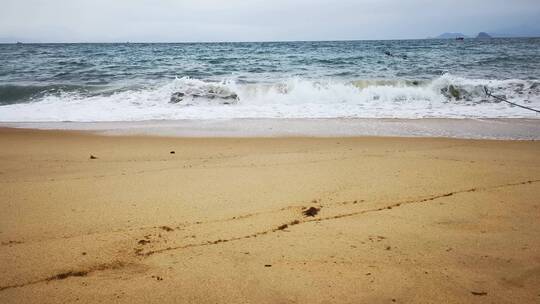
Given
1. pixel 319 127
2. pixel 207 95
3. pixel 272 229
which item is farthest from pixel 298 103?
pixel 272 229

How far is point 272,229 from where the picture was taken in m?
2.82

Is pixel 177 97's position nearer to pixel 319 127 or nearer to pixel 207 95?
pixel 207 95

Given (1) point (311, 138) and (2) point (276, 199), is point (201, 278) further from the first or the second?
(1) point (311, 138)

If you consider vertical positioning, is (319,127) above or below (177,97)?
below

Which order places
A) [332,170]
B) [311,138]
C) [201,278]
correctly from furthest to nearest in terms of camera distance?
[311,138]
[332,170]
[201,278]

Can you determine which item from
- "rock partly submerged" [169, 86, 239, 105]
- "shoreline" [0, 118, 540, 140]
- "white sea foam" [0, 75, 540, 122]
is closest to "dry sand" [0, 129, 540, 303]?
"shoreline" [0, 118, 540, 140]

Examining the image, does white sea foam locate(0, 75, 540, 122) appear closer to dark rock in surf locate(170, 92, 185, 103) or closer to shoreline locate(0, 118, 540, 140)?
dark rock in surf locate(170, 92, 185, 103)

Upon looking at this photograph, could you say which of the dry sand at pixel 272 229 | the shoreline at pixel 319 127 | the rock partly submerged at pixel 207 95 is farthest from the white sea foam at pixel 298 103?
the dry sand at pixel 272 229

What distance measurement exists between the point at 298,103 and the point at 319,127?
A: 12.9 feet

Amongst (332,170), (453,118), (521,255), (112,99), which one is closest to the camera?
(521,255)

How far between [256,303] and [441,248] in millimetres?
1406

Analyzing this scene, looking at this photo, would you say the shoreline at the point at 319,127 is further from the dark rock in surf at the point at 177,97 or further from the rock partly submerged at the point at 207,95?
the rock partly submerged at the point at 207,95

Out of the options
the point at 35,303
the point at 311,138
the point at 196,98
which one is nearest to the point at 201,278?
the point at 35,303

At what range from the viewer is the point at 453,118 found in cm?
843
